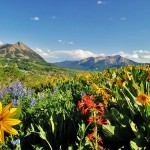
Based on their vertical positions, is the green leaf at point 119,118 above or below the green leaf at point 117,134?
above

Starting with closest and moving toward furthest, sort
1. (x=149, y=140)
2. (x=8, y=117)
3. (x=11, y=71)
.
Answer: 1. (x=8, y=117)
2. (x=149, y=140)
3. (x=11, y=71)

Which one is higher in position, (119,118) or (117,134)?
(119,118)

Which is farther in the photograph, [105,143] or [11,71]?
[11,71]

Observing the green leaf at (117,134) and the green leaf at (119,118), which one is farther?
the green leaf at (119,118)

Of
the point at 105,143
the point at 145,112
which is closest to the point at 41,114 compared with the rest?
the point at 105,143

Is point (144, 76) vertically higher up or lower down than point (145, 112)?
higher up

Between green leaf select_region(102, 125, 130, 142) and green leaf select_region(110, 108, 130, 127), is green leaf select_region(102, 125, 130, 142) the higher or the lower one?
the lower one

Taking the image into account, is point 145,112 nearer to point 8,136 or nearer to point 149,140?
point 149,140

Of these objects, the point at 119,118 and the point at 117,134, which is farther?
the point at 119,118

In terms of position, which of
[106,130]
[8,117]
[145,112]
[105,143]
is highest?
[8,117]

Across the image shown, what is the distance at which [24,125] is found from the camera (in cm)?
397

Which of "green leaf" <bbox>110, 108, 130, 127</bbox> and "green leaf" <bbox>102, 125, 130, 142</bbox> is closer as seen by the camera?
"green leaf" <bbox>102, 125, 130, 142</bbox>

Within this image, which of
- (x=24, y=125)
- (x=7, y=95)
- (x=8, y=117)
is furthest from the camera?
(x=7, y=95)

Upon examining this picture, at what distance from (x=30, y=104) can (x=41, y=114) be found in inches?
28.3
